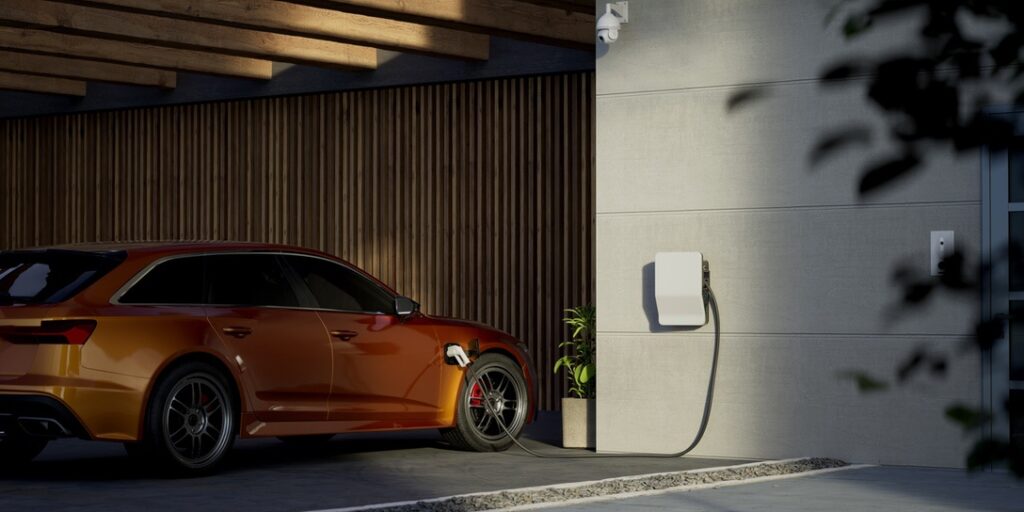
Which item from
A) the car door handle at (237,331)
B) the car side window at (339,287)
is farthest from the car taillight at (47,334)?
the car side window at (339,287)

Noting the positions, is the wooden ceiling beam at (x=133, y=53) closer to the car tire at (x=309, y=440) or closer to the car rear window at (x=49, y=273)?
the car tire at (x=309, y=440)

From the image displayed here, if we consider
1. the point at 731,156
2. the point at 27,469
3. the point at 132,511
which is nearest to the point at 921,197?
the point at 731,156

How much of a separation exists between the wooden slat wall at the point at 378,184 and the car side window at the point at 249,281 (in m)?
5.67

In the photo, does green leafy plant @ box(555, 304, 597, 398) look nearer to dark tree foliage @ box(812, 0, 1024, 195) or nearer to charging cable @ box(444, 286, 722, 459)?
charging cable @ box(444, 286, 722, 459)

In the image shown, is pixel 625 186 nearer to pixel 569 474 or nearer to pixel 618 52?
pixel 618 52

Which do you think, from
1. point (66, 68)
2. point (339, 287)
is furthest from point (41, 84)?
point (339, 287)

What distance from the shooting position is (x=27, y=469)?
905 centimetres

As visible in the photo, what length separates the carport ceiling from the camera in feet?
40.4

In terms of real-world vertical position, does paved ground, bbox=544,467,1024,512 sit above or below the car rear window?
below

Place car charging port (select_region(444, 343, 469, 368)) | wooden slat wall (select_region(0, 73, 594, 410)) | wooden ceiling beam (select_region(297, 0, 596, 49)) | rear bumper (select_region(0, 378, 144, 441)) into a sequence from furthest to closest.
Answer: wooden slat wall (select_region(0, 73, 594, 410)), wooden ceiling beam (select_region(297, 0, 596, 49)), car charging port (select_region(444, 343, 469, 368)), rear bumper (select_region(0, 378, 144, 441))

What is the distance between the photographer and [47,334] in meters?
7.95

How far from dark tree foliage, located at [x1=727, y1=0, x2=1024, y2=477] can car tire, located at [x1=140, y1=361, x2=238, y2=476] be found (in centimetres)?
714

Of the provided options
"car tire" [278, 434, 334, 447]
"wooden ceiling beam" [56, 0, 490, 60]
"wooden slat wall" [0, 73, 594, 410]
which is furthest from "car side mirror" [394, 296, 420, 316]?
"wooden slat wall" [0, 73, 594, 410]

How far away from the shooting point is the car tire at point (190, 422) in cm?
818
